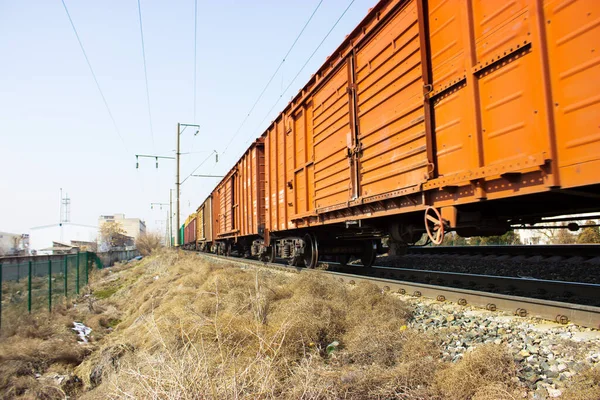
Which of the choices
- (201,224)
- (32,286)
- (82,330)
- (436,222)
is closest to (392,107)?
(436,222)

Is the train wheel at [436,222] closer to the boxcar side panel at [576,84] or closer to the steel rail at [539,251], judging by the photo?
the boxcar side panel at [576,84]

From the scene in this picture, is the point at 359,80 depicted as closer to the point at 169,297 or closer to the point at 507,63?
the point at 507,63

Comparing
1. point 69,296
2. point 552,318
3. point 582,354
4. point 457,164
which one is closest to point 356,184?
point 457,164

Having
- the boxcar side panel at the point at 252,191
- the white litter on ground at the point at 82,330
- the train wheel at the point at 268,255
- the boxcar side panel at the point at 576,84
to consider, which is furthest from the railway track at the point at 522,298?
the boxcar side panel at the point at 252,191

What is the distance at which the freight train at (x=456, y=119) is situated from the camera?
3408mm

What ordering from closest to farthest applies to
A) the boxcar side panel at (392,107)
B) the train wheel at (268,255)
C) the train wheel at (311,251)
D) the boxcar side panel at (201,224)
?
the boxcar side panel at (392,107) < the train wheel at (311,251) < the train wheel at (268,255) < the boxcar side panel at (201,224)

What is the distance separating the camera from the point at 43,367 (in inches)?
227

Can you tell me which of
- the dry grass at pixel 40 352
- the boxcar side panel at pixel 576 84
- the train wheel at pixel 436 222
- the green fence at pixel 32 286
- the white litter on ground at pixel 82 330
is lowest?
the white litter on ground at pixel 82 330

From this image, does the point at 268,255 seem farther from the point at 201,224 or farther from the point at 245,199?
the point at 201,224

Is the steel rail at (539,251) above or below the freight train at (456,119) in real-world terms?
below

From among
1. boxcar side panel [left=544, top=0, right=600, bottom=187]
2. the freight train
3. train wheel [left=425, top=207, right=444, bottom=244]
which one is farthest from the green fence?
boxcar side panel [left=544, top=0, right=600, bottom=187]

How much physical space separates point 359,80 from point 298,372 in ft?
17.9

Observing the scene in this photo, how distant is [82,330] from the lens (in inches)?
329

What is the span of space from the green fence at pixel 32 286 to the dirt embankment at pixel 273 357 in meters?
0.70
